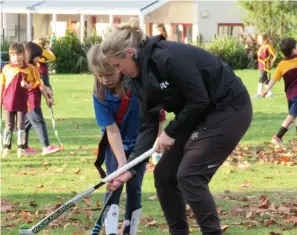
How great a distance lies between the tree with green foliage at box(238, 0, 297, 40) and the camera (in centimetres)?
4797

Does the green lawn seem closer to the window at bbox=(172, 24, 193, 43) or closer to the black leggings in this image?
the black leggings

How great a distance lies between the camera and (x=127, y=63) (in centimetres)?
605

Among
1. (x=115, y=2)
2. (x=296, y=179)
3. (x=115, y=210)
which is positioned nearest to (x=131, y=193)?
(x=115, y=210)

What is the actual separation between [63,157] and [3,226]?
5180mm

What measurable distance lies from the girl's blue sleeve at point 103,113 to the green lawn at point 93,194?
4.25ft

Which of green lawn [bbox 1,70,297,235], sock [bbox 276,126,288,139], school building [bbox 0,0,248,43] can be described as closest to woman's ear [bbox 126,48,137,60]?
green lawn [bbox 1,70,297,235]

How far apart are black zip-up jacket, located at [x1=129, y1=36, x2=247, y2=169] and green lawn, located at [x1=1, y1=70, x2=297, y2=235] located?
1.85 meters

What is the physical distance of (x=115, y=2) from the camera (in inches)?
1986

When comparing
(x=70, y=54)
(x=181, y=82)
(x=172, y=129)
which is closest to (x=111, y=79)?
(x=172, y=129)

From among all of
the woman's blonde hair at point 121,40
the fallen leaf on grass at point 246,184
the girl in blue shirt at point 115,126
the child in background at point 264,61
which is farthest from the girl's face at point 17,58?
the child in background at point 264,61

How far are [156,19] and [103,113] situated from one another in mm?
47369

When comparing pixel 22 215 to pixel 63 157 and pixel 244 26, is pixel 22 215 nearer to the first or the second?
pixel 63 157

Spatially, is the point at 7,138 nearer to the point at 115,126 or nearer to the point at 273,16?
the point at 115,126

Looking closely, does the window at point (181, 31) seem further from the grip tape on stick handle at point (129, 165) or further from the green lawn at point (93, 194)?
the grip tape on stick handle at point (129, 165)
